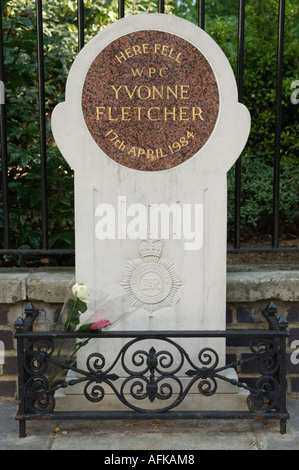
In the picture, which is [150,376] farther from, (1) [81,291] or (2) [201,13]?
(2) [201,13]

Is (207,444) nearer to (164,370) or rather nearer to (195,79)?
(164,370)

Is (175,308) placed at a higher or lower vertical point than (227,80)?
lower

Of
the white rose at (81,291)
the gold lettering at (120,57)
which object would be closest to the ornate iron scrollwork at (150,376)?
the white rose at (81,291)

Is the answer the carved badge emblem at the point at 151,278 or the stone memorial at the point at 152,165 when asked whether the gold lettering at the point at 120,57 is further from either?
the carved badge emblem at the point at 151,278

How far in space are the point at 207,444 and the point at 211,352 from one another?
0.45m

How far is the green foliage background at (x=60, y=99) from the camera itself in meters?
3.58

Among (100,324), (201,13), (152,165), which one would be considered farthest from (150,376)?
(201,13)

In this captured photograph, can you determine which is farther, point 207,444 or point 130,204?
point 130,204

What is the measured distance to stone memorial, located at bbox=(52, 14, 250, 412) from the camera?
2719mm

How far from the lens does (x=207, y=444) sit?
2541 mm

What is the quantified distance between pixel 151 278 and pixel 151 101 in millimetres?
799

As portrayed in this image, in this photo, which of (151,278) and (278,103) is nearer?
(151,278)

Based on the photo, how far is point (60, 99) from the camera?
4.98 metres

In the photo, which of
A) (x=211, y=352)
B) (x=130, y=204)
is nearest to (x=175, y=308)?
(x=211, y=352)
